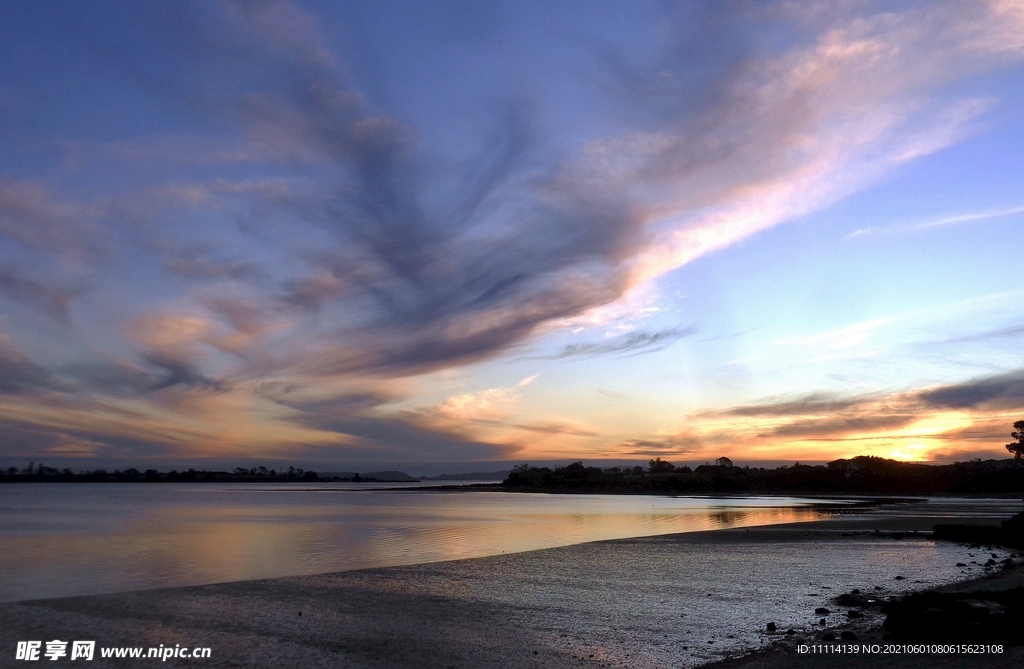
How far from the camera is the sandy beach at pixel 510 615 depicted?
16234mm

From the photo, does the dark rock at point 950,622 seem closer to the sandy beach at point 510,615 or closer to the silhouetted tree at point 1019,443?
the sandy beach at point 510,615

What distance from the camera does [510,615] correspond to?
2108 cm

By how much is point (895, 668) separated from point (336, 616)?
15131 mm

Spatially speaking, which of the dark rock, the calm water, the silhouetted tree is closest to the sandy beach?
the dark rock

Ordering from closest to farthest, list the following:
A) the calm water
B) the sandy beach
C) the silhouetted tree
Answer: the sandy beach → the calm water → the silhouetted tree

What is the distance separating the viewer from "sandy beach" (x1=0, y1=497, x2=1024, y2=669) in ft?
53.3

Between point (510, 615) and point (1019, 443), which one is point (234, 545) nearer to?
point (510, 615)

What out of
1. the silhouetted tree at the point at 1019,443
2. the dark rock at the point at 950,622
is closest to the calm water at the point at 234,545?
the dark rock at the point at 950,622

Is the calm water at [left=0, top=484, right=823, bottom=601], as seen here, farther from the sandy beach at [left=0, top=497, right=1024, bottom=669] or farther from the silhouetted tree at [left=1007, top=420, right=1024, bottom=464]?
the silhouetted tree at [left=1007, top=420, right=1024, bottom=464]

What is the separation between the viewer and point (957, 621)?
15.3m

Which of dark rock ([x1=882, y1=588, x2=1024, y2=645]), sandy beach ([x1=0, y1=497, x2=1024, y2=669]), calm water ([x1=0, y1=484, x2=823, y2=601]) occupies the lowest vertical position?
calm water ([x1=0, y1=484, x2=823, y2=601])

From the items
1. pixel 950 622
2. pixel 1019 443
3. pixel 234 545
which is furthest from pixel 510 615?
pixel 1019 443

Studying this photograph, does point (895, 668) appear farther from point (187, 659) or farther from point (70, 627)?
point (70, 627)

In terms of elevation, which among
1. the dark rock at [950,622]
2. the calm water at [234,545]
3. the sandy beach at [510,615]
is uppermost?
the dark rock at [950,622]
